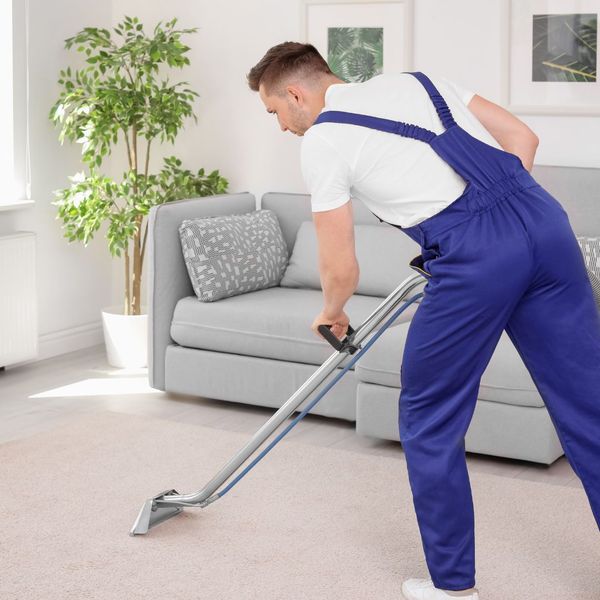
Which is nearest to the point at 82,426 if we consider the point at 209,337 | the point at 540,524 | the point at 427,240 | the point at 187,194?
the point at 209,337

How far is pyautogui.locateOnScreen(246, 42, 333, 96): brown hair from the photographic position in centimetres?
250

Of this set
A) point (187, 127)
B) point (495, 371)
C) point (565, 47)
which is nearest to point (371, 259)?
point (495, 371)

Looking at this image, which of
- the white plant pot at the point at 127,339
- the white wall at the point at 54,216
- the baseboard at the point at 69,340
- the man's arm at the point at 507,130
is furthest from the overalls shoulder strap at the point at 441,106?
the baseboard at the point at 69,340

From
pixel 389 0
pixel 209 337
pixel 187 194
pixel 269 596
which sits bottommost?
pixel 269 596

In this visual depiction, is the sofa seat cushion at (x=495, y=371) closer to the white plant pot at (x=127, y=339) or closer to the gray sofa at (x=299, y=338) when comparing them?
the gray sofa at (x=299, y=338)

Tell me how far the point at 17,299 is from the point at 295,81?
2614 millimetres

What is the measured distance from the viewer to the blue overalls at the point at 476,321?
232cm

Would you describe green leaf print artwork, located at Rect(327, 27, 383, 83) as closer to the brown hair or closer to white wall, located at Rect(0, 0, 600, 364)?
white wall, located at Rect(0, 0, 600, 364)

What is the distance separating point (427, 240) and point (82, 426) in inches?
78.1

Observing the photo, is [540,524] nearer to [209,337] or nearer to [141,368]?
[209,337]

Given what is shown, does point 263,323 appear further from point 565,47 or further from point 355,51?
point 565,47

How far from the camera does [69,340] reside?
17.2 feet

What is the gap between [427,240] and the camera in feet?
7.81

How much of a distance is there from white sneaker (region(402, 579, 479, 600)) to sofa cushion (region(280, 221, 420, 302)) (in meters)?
1.81
